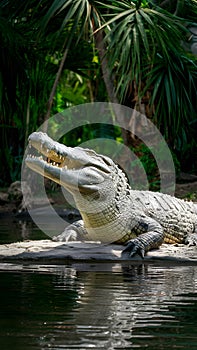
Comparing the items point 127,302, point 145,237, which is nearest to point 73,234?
point 145,237

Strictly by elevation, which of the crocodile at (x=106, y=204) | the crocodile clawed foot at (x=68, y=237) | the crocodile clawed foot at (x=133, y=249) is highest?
the crocodile at (x=106, y=204)

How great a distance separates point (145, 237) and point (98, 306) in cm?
254

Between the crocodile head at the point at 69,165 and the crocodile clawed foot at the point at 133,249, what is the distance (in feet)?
2.36

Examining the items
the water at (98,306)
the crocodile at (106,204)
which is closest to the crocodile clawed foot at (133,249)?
the crocodile at (106,204)

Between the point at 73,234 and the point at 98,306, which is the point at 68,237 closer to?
the point at 73,234

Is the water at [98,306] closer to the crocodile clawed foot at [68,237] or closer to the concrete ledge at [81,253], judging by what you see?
the concrete ledge at [81,253]

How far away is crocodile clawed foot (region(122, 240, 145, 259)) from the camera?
301 inches

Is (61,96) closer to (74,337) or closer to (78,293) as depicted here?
(78,293)

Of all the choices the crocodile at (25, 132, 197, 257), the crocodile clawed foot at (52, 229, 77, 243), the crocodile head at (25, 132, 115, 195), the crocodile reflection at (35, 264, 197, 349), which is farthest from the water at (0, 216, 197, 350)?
the crocodile clawed foot at (52, 229, 77, 243)

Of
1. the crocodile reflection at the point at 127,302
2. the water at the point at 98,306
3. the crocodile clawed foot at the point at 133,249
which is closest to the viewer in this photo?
the water at the point at 98,306

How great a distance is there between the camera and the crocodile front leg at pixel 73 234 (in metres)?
8.55

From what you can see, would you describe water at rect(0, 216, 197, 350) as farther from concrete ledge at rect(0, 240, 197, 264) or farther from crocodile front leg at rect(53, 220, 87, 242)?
crocodile front leg at rect(53, 220, 87, 242)

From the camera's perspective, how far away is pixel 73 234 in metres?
8.62

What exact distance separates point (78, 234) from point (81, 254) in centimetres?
101
